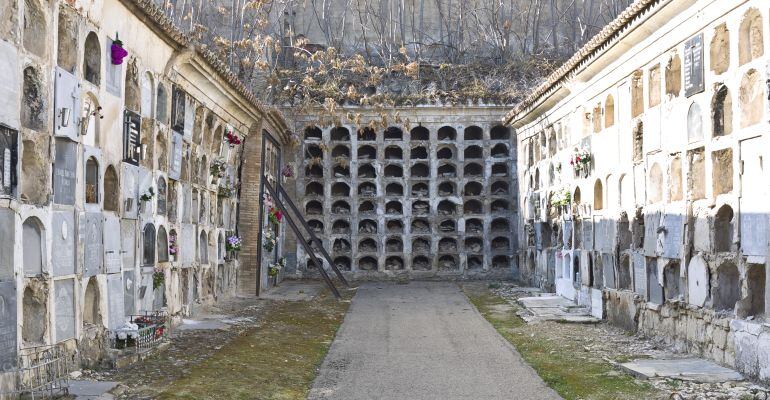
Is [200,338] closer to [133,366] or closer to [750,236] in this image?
[133,366]

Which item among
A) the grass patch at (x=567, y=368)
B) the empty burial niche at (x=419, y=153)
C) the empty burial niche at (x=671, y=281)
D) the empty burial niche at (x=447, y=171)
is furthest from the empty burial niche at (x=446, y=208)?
the empty burial niche at (x=671, y=281)

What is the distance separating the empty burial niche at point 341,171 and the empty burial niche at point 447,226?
2560 millimetres

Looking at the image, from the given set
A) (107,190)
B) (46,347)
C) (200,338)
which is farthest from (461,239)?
(46,347)

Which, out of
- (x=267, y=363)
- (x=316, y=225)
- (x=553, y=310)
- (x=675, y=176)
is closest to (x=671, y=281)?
(x=675, y=176)

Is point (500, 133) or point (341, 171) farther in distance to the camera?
point (500, 133)

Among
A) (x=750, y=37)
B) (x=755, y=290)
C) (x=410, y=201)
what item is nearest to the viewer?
(x=755, y=290)

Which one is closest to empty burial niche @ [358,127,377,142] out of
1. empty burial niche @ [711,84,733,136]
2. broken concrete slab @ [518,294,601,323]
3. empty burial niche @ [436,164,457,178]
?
empty burial niche @ [436,164,457,178]

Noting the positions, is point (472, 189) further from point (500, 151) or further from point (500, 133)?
point (500, 133)

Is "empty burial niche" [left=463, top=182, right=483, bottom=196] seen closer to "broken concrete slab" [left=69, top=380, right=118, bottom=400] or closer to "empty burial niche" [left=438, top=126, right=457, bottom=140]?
"empty burial niche" [left=438, top=126, right=457, bottom=140]

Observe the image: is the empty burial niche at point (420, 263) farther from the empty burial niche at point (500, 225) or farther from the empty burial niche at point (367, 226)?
the empty burial niche at point (500, 225)

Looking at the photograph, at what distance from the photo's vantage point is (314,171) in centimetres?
2006

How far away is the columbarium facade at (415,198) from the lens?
19719 millimetres

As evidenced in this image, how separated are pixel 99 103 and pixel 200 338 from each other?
3.22 m

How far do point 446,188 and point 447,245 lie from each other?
140 cm
